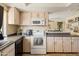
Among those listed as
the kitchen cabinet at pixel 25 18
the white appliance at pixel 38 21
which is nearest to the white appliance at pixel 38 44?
the white appliance at pixel 38 21

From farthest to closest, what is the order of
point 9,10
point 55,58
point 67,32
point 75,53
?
point 67,32 → point 75,53 → point 9,10 → point 55,58

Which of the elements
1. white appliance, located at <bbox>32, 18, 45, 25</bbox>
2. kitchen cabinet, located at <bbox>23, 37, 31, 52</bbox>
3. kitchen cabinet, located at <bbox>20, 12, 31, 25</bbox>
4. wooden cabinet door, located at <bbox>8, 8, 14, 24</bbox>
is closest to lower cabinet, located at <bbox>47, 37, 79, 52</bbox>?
kitchen cabinet, located at <bbox>23, 37, 31, 52</bbox>

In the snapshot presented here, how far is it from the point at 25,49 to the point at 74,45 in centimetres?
182

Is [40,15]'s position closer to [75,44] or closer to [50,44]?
[50,44]

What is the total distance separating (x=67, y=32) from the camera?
5102 mm

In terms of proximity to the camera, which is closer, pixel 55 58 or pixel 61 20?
pixel 55 58


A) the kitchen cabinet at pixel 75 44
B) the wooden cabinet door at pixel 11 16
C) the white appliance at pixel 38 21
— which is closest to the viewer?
the wooden cabinet door at pixel 11 16

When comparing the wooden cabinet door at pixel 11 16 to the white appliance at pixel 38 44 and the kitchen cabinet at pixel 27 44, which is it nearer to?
the kitchen cabinet at pixel 27 44

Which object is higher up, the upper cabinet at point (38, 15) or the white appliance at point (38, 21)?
the upper cabinet at point (38, 15)

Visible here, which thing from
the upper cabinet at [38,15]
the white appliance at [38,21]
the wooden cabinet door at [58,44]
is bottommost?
the wooden cabinet door at [58,44]

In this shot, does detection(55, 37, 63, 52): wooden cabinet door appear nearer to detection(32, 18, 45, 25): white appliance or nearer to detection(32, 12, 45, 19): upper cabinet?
detection(32, 18, 45, 25): white appliance

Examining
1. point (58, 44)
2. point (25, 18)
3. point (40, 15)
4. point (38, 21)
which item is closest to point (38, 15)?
point (40, 15)

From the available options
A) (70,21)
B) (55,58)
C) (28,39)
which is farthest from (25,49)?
(55,58)

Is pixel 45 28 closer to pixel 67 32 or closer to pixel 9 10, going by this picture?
pixel 67 32
